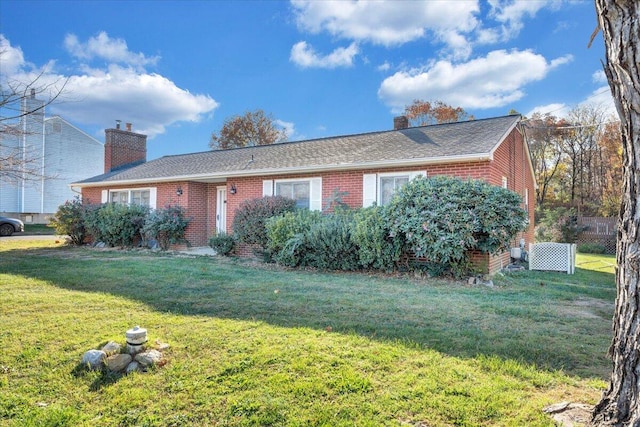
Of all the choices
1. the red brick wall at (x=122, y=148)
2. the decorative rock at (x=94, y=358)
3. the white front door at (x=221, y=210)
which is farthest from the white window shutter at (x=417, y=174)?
the red brick wall at (x=122, y=148)

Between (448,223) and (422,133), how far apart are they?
199 inches

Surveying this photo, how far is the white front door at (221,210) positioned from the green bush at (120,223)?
2499 mm

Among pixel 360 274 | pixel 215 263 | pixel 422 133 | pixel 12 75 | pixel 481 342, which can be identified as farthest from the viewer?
pixel 422 133

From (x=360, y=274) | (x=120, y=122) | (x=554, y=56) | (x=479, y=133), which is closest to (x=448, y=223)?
(x=360, y=274)

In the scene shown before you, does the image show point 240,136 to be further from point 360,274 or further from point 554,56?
point 360,274

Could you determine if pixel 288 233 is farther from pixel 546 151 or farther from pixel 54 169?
pixel 54 169

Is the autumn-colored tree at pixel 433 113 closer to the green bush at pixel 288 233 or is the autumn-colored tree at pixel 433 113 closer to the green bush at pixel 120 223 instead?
the green bush at pixel 120 223

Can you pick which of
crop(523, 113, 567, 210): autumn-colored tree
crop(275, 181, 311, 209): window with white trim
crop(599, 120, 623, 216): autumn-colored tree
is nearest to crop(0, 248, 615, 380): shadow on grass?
crop(275, 181, 311, 209): window with white trim

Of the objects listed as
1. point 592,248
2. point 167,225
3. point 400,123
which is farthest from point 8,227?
point 592,248

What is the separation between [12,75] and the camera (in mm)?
7008

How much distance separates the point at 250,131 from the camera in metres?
31.8

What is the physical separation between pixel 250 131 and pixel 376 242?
84.3ft

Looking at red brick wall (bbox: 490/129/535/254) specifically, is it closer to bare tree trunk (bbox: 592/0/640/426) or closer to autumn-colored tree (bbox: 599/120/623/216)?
bare tree trunk (bbox: 592/0/640/426)

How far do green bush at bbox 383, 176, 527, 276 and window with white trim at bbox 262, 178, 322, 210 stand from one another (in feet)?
11.3
